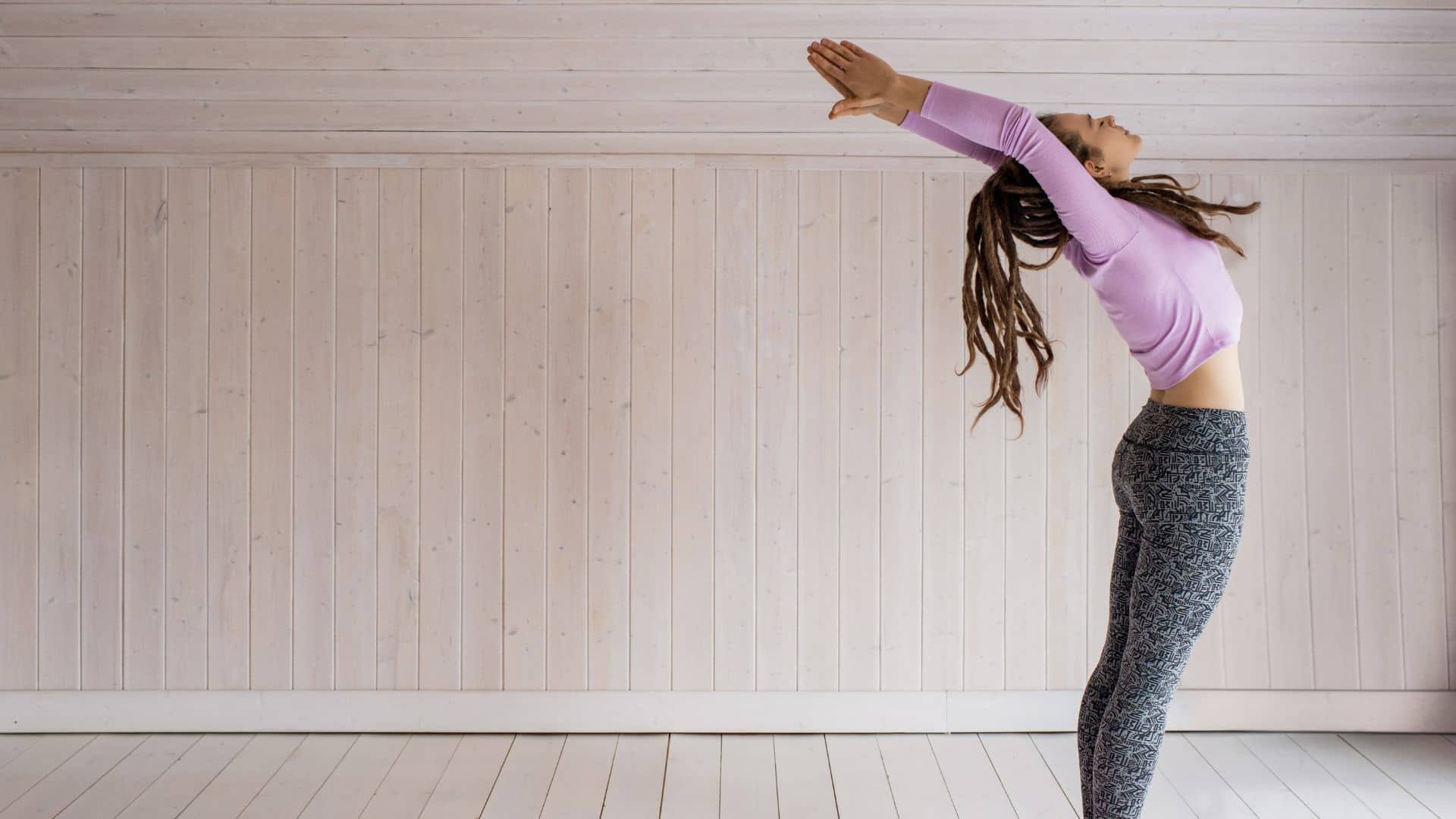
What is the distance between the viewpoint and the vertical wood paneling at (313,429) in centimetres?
266

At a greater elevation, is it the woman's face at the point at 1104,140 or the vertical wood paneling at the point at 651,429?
the woman's face at the point at 1104,140

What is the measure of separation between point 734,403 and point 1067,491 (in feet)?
3.21

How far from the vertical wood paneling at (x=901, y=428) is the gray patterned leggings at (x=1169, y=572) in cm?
107

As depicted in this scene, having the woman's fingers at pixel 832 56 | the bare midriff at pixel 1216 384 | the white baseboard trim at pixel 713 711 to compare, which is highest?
the woman's fingers at pixel 832 56

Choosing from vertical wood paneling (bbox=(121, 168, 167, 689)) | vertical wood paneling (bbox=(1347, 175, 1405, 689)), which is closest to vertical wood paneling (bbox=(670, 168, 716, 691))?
vertical wood paneling (bbox=(121, 168, 167, 689))

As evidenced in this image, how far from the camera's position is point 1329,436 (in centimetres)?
Answer: 269

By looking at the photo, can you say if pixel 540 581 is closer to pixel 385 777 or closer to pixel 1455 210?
pixel 385 777

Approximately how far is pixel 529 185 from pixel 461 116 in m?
0.27

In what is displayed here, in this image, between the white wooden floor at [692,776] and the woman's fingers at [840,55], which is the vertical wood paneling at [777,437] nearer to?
the white wooden floor at [692,776]

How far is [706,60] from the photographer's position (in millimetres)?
2250

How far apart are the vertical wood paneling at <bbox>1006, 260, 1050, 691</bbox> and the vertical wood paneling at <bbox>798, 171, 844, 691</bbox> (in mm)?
188

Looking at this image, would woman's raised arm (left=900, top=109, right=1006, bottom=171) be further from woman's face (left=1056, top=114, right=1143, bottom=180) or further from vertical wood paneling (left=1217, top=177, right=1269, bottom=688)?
vertical wood paneling (left=1217, top=177, right=1269, bottom=688)

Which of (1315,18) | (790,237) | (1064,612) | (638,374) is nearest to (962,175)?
(790,237)

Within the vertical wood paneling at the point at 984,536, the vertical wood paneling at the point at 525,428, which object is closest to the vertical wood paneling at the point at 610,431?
the vertical wood paneling at the point at 525,428
